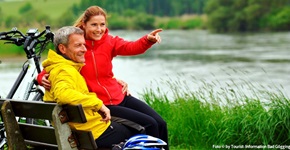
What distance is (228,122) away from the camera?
6.57 m

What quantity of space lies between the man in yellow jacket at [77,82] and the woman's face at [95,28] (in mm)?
486

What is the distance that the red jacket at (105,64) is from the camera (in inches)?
168

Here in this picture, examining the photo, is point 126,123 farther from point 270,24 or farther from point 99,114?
point 270,24

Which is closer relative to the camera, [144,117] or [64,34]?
[64,34]

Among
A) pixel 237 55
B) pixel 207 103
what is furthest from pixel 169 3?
pixel 207 103

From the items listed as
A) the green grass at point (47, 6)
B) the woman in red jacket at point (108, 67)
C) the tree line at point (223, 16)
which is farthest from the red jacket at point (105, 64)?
the green grass at point (47, 6)

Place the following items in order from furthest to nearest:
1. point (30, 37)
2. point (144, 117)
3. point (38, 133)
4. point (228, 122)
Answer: point (228, 122) < point (30, 37) < point (144, 117) < point (38, 133)

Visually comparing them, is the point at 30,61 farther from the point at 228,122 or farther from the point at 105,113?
the point at 228,122

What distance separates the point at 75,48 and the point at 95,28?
56cm

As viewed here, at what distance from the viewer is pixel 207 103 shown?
24.3 feet

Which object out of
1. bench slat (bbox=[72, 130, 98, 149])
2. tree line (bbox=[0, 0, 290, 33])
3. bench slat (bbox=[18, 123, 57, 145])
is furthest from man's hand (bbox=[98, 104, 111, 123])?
tree line (bbox=[0, 0, 290, 33])

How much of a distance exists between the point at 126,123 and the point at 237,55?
1002 inches

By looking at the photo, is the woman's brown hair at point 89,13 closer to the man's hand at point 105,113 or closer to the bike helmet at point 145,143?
the man's hand at point 105,113

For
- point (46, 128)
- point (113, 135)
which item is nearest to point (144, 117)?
point (113, 135)
